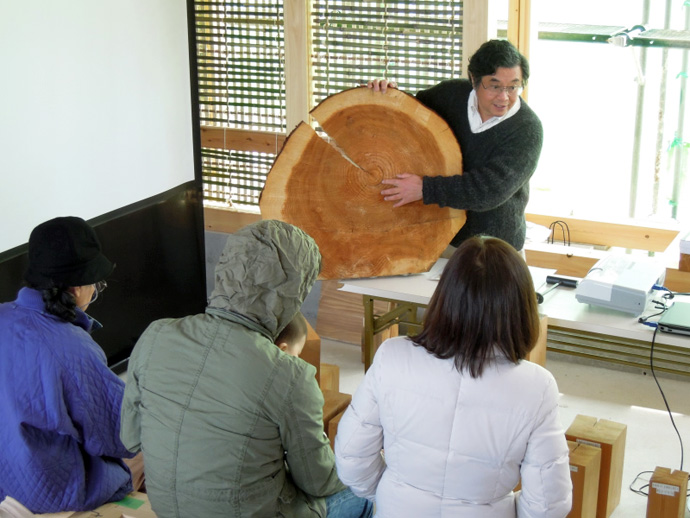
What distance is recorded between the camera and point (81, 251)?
7.03 ft

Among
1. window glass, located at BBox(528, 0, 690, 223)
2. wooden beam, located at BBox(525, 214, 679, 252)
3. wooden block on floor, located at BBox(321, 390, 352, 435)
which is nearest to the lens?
wooden block on floor, located at BBox(321, 390, 352, 435)

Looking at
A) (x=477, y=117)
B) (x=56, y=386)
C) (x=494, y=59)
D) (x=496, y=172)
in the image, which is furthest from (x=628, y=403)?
(x=56, y=386)

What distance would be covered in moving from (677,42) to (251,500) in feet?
11.3

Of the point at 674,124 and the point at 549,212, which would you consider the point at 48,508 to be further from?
the point at 674,124

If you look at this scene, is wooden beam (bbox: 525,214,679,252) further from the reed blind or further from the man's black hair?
the man's black hair

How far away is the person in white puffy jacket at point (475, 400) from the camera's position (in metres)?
1.65

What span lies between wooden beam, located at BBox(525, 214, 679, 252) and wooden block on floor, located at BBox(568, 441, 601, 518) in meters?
1.82

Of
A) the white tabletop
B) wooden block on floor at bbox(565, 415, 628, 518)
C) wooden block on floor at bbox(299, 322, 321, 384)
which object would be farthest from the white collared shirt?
wooden block on floor at bbox(565, 415, 628, 518)

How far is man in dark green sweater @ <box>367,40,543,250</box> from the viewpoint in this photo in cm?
286

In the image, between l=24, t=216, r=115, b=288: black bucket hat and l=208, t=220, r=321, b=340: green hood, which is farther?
l=24, t=216, r=115, b=288: black bucket hat

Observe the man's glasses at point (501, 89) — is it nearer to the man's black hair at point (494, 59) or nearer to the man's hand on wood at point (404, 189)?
the man's black hair at point (494, 59)

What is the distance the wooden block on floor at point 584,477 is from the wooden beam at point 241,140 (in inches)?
88.8

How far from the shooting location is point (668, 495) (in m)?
2.45

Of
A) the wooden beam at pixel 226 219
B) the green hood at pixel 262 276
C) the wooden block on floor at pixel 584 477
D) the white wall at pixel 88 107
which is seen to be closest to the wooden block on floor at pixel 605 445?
the wooden block on floor at pixel 584 477
